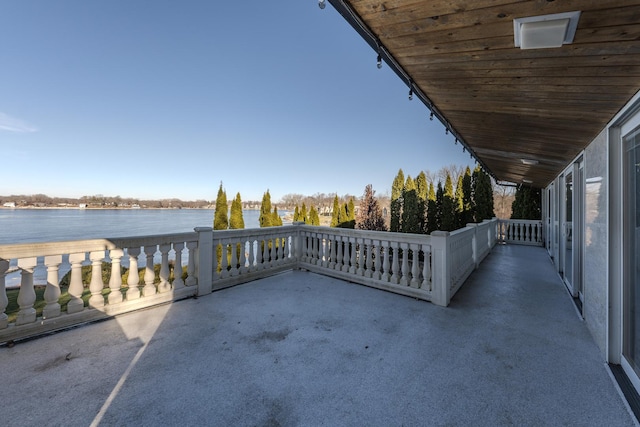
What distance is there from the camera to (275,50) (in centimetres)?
804

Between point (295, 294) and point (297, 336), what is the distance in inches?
48.9

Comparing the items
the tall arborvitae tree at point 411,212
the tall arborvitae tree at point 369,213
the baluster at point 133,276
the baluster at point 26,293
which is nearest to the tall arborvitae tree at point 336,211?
the tall arborvitae tree at point 369,213

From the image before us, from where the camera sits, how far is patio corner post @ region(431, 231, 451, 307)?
3361mm

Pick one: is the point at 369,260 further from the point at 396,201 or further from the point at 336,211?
the point at 336,211

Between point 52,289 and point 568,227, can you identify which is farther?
point 568,227

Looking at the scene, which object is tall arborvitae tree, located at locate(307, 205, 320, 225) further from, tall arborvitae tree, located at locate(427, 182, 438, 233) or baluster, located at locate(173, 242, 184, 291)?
baluster, located at locate(173, 242, 184, 291)

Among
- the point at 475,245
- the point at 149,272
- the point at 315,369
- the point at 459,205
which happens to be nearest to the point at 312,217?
the point at 459,205

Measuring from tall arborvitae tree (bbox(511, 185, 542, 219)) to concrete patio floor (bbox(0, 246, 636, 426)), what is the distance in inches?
425

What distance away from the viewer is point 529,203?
39.0ft

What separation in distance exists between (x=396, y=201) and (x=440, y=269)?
13.3 metres

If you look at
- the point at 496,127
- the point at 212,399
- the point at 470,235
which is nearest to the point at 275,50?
the point at 496,127

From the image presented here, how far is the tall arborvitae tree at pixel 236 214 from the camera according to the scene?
13.1 metres

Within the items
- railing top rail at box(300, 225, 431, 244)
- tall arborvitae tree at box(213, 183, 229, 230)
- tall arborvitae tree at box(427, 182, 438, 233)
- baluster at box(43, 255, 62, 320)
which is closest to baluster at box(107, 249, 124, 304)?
baluster at box(43, 255, 62, 320)

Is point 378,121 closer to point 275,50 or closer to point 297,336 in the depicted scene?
point 275,50
